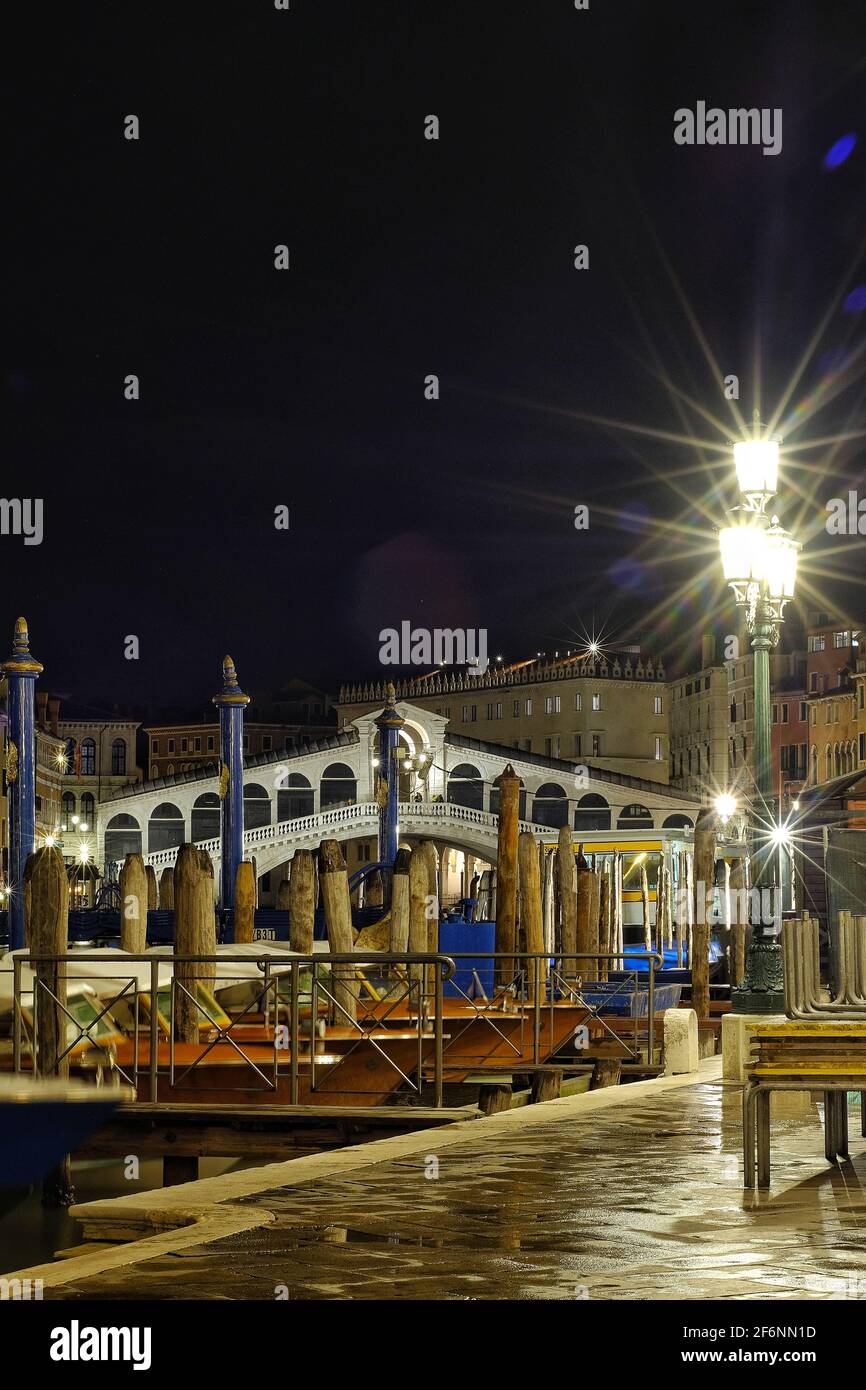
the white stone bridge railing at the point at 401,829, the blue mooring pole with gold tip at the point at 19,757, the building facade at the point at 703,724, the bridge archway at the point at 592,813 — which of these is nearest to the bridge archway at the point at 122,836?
the white stone bridge railing at the point at 401,829

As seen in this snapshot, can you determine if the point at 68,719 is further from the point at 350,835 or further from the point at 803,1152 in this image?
the point at 803,1152

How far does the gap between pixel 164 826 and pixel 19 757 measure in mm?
55131

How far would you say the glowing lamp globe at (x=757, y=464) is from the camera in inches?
464

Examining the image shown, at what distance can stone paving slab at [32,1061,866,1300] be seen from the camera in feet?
16.8

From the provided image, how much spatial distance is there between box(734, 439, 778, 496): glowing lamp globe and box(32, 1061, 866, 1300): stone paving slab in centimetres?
447

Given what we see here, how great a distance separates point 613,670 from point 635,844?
43.4 meters

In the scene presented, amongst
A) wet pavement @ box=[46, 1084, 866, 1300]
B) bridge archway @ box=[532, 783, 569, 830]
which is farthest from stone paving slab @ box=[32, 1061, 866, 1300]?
bridge archway @ box=[532, 783, 569, 830]

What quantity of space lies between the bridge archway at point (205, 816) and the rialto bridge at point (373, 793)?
0.04 metres

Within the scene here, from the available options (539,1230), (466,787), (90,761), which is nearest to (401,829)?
(466,787)

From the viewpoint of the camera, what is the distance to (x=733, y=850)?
155 ft

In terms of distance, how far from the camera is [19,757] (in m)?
26.4

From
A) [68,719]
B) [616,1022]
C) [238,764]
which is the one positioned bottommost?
[616,1022]

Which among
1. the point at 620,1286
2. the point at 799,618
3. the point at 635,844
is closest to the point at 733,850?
the point at 635,844

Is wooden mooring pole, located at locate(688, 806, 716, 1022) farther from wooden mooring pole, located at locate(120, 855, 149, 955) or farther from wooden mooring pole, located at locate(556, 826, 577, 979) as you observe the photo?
wooden mooring pole, located at locate(120, 855, 149, 955)
